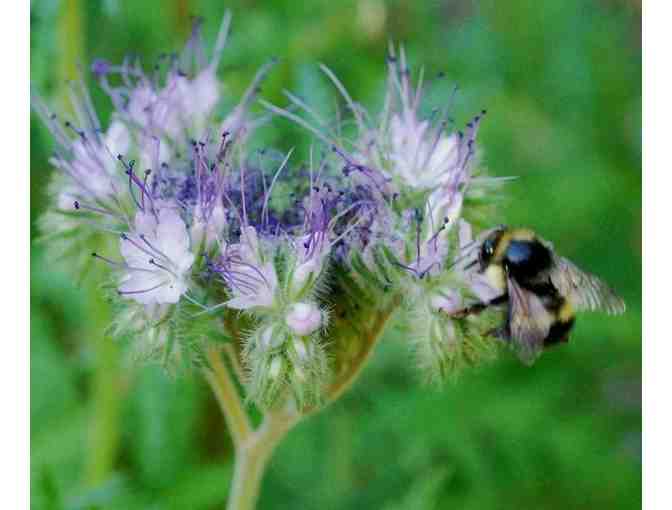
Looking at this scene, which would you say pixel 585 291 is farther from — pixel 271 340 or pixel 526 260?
pixel 271 340

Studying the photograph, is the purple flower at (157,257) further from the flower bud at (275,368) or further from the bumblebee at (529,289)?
the bumblebee at (529,289)

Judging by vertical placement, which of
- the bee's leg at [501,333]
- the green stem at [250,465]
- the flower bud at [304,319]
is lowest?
the green stem at [250,465]

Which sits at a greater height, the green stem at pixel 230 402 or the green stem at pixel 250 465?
the green stem at pixel 230 402

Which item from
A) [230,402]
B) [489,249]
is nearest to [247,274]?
[230,402]

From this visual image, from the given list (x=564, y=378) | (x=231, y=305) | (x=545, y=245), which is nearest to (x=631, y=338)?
(x=564, y=378)

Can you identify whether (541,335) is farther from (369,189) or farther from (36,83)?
(36,83)
